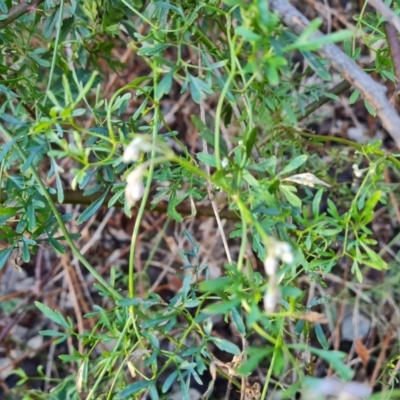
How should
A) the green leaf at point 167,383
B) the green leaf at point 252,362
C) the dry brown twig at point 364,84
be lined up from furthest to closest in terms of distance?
the green leaf at point 167,383 < the dry brown twig at point 364,84 < the green leaf at point 252,362

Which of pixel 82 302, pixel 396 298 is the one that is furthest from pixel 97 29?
pixel 396 298

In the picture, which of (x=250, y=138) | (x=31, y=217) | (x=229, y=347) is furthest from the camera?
(x=31, y=217)

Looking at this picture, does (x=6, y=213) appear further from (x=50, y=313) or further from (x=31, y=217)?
(x=50, y=313)

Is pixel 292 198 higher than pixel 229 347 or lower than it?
higher

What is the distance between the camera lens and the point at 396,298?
1.46m

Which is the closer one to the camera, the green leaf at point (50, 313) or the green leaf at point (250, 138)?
the green leaf at point (250, 138)

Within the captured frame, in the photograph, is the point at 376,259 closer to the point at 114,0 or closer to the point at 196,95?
the point at 196,95

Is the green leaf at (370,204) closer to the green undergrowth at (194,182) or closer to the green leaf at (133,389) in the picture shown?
the green undergrowth at (194,182)

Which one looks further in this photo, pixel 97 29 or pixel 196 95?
pixel 97 29

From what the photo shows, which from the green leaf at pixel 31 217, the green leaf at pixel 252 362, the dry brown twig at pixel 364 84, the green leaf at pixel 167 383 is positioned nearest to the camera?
the green leaf at pixel 252 362

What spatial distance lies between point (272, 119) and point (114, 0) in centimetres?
34

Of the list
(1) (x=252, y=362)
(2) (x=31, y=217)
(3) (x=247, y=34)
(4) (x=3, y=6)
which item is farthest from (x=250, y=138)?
(4) (x=3, y=6)

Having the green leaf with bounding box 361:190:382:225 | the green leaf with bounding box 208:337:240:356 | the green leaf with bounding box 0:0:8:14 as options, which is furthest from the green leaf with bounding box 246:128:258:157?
the green leaf with bounding box 0:0:8:14

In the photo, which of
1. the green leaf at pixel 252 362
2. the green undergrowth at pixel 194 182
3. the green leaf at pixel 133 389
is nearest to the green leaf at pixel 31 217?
the green undergrowth at pixel 194 182
